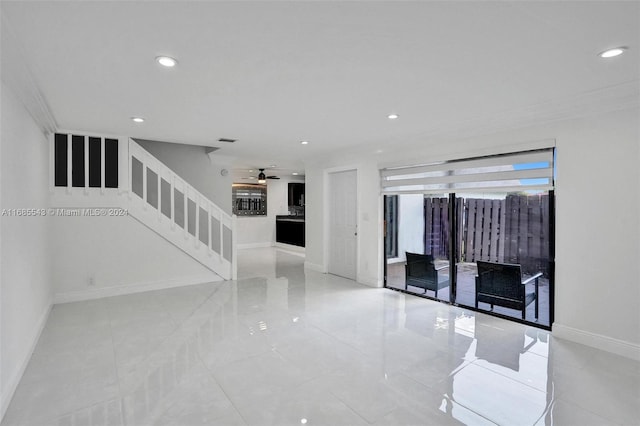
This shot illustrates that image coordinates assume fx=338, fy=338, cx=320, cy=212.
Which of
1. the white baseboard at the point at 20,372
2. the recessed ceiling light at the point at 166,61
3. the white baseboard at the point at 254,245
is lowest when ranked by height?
the white baseboard at the point at 20,372

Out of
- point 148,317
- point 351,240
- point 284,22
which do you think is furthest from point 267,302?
point 284,22

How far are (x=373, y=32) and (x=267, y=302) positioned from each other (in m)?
3.93

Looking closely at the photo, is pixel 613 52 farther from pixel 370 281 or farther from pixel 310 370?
pixel 370 281

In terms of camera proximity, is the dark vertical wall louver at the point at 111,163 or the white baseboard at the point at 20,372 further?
the dark vertical wall louver at the point at 111,163

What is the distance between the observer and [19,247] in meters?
2.93

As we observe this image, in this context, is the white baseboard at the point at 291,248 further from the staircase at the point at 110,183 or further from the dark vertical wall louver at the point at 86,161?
the dark vertical wall louver at the point at 86,161

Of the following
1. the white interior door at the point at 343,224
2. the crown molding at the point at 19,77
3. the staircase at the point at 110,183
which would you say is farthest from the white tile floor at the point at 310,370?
the crown molding at the point at 19,77

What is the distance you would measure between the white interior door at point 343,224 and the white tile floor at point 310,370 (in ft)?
6.48

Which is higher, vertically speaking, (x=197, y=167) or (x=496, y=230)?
(x=197, y=167)

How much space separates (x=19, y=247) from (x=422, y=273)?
491 cm

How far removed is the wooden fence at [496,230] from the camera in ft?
13.2

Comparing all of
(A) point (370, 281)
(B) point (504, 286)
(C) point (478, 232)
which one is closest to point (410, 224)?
(C) point (478, 232)

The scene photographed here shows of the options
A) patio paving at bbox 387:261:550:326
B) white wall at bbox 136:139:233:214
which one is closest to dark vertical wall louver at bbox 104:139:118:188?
white wall at bbox 136:139:233:214

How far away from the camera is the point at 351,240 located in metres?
6.52
